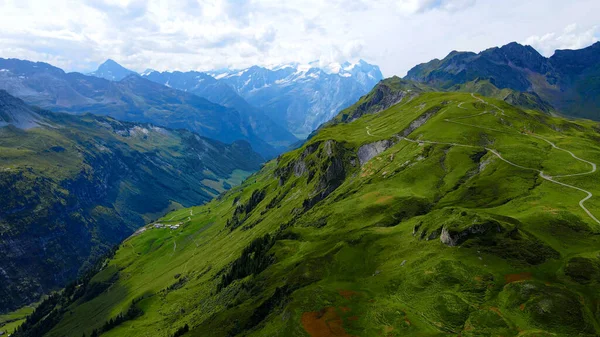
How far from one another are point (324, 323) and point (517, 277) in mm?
42600

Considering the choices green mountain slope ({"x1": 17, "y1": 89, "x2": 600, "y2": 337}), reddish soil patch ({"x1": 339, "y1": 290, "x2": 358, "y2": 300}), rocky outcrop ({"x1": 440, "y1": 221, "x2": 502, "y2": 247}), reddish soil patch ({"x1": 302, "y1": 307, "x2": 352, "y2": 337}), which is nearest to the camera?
green mountain slope ({"x1": 17, "y1": 89, "x2": 600, "y2": 337})

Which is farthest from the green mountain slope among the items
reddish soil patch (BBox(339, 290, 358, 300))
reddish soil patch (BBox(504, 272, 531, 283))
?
reddish soil patch (BBox(504, 272, 531, 283))

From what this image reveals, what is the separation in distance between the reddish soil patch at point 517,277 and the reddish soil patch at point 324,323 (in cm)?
3695

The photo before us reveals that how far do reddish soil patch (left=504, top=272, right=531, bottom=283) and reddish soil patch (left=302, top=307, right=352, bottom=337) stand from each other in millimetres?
Result: 36949

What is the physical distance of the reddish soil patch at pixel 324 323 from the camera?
81.5 meters

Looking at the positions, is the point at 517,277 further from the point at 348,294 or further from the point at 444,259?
the point at 348,294

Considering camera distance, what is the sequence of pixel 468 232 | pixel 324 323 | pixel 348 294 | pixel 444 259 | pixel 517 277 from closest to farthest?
1. pixel 517 277
2. pixel 324 323
3. pixel 348 294
4. pixel 444 259
5. pixel 468 232

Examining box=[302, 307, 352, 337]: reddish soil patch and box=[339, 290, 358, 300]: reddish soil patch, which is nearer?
box=[302, 307, 352, 337]: reddish soil patch

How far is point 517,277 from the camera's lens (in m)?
84.4

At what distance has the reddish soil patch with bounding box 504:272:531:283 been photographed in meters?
83.5

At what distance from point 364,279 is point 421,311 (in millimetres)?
22975

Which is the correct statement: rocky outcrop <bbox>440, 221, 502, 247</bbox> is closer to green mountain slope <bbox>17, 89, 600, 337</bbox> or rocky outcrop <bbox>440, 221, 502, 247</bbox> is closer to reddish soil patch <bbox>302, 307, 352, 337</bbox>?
green mountain slope <bbox>17, 89, 600, 337</bbox>

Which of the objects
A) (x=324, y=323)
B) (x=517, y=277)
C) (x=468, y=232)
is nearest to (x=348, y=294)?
(x=324, y=323)

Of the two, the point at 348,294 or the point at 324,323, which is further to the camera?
the point at 348,294
